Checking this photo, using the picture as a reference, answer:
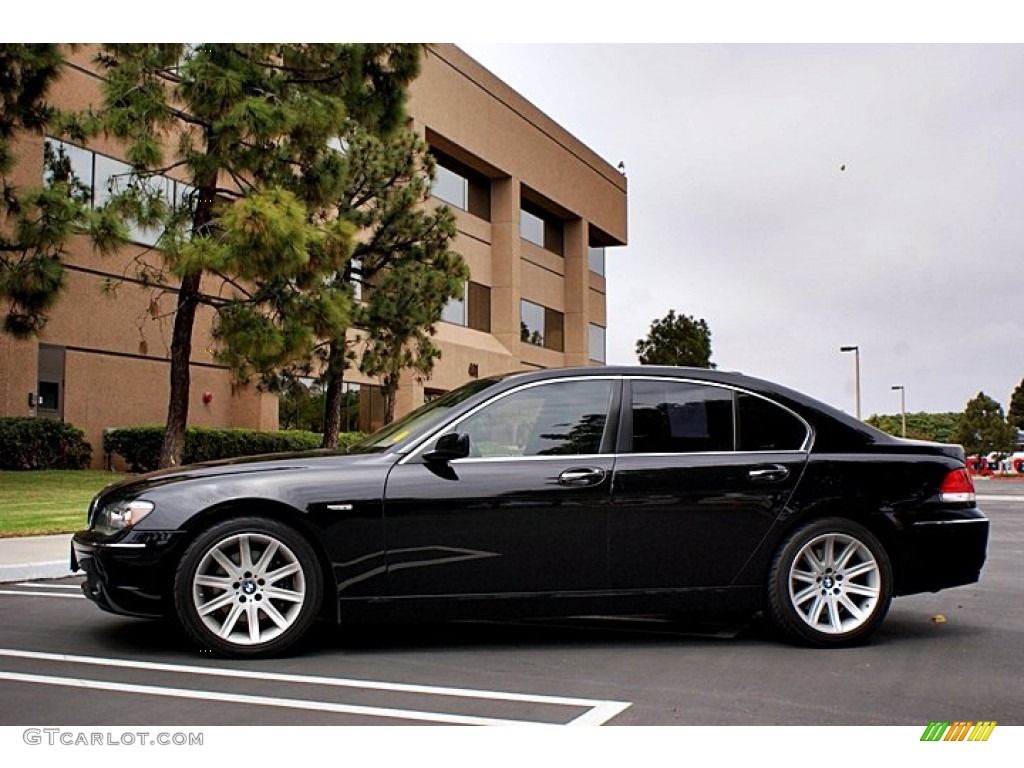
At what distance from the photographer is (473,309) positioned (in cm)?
4284

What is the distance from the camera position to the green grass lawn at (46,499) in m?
12.8

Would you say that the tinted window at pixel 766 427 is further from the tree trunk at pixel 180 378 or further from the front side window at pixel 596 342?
the front side window at pixel 596 342

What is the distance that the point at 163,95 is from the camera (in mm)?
17141

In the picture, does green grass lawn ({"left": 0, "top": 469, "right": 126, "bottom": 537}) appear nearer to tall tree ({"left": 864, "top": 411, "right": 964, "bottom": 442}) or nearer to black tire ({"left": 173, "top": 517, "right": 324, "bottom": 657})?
black tire ({"left": 173, "top": 517, "right": 324, "bottom": 657})

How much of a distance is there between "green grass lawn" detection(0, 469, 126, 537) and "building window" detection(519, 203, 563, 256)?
2685 centimetres

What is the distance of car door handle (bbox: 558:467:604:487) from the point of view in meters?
6.24

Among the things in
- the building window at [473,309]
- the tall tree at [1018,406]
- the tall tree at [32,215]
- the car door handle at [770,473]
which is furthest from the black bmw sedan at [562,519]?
the tall tree at [1018,406]

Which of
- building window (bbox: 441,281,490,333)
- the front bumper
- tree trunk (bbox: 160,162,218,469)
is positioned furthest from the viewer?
building window (bbox: 441,281,490,333)

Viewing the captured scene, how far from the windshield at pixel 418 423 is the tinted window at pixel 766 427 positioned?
145cm

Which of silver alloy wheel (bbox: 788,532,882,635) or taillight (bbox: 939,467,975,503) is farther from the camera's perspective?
taillight (bbox: 939,467,975,503)

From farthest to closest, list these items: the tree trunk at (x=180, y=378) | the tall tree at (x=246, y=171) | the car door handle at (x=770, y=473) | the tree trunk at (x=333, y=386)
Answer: the tree trunk at (x=333, y=386) → the tree trunk at (x=180, y=378) → the tall tree at (x=246, y=171) → the car door handle at (x=770, y=473)

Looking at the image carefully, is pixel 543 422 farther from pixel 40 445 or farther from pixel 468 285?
pixel 468 285

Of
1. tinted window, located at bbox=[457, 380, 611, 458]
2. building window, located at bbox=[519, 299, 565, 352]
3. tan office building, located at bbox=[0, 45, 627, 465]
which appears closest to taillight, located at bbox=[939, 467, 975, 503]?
tinted window, located at bbox=[457, 380, 611, 458]

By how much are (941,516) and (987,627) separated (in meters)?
1.08
